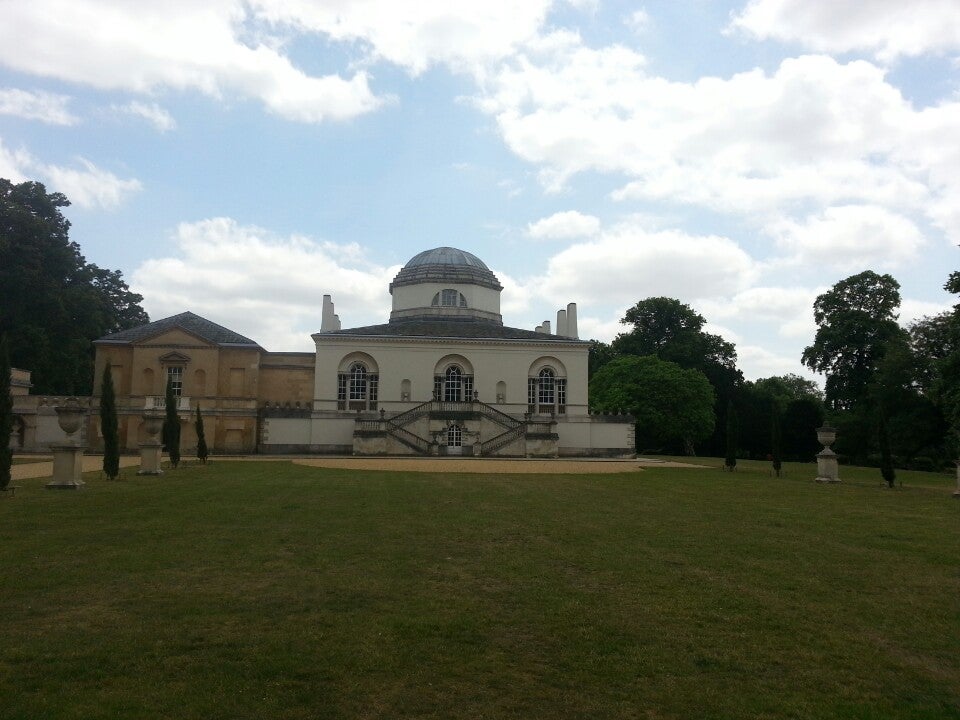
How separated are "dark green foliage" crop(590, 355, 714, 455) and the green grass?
48.0 meters

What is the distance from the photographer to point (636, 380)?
216 feet

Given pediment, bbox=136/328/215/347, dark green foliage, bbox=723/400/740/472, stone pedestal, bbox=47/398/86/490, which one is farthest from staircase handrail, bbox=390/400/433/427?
stone pedestal, bbox=47/398/86/490

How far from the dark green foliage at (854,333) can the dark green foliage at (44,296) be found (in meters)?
53.3

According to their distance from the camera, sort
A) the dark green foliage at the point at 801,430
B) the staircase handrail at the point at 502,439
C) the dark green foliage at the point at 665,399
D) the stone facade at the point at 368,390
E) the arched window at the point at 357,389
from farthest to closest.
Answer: the dark green foliage at the point at 801,430, the dark green foliage at the point at 665,399, the arched window at the point at 357,389, the stone facade at the point at 368,390, the staircase handrail at the point at 502,439

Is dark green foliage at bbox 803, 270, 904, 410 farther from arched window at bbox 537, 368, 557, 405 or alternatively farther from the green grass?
the green grass

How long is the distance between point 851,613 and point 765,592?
1.09 meters

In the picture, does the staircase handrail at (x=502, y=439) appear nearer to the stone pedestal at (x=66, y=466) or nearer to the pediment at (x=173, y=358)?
the pediment at (x=173, y=358)

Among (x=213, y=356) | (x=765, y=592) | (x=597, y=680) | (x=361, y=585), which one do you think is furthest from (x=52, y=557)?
(x=213, y=356)

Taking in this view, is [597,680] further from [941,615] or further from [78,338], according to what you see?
[78,338]

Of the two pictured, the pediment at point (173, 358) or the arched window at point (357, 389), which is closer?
the pediment at point (173, 358)

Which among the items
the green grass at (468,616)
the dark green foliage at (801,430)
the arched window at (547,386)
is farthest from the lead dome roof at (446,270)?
the green grass at (468,616)

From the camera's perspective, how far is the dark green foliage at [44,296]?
52.1 metres

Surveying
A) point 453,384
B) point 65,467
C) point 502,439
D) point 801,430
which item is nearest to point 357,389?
point 453,384

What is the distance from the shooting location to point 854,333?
183 ft
